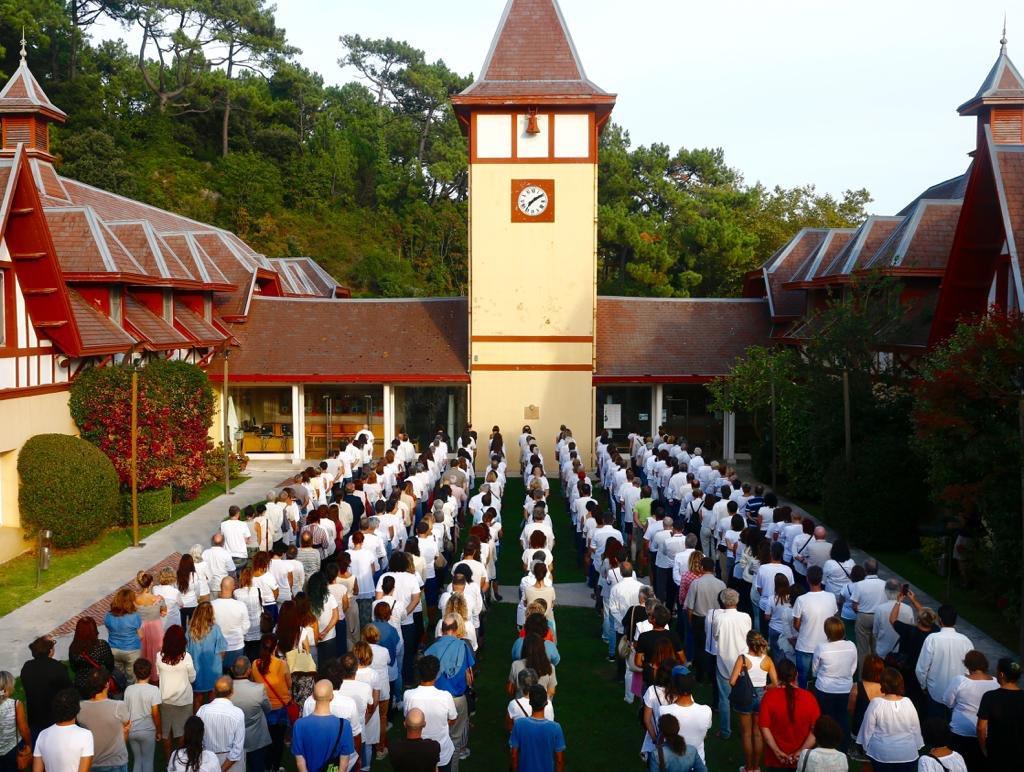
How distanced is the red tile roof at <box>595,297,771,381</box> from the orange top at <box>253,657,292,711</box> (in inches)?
797

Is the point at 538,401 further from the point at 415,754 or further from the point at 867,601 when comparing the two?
the point at 415,754

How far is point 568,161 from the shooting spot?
26.9 m

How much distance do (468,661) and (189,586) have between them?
4.07 metres

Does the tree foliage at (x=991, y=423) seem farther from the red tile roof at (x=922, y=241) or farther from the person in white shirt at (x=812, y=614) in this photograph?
the red tile roof at (x=922, y=241)

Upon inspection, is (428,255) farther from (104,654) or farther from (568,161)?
(104,654)

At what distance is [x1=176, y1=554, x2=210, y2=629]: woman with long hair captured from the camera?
1097 cm

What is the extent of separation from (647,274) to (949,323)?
90.4ft

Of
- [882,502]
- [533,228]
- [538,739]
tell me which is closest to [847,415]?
[882,502]

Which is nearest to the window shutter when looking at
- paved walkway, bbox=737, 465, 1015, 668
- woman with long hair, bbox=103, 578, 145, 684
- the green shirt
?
paved walkway, bbox=737, 465, 1015, 668

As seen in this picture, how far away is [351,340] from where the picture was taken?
2981 cm

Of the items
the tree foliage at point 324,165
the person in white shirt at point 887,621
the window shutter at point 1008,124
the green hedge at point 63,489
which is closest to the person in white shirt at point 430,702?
the person in white shirt at point 887,621

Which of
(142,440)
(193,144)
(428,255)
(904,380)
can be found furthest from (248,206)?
(904,380)

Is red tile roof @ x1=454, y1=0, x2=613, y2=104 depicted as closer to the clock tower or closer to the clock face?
the clock tower

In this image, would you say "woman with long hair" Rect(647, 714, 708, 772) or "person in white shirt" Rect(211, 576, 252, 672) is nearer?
"woman with long hair" Rect(647, 714, 708, 772)
